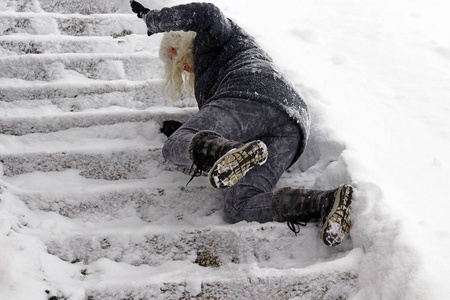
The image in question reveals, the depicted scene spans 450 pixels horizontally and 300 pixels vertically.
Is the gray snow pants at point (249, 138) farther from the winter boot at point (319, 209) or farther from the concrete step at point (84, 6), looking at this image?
the concrete step at point (84, 6)

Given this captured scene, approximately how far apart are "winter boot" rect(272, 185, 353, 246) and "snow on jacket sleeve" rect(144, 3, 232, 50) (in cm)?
80

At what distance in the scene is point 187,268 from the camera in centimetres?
143

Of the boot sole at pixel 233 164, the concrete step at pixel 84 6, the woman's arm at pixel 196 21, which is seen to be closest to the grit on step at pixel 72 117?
the woman's arm at pixel 196 21

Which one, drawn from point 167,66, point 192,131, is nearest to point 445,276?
point 192,131

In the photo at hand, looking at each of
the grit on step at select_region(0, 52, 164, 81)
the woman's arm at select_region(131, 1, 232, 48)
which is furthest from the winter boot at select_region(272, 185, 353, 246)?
the grit on step at select_region(0, 52, 164, 81)

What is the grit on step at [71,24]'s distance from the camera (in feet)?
8.96

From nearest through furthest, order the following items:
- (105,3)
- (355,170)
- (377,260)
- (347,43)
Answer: (377,260)
(355,170)
(105,3)
(347,43)

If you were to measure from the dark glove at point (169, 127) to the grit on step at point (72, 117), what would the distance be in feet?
0.24

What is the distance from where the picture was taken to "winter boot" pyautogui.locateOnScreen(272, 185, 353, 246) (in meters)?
1.40

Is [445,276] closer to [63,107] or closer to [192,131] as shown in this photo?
[192,131]

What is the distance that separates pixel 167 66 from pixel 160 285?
122 centimetres

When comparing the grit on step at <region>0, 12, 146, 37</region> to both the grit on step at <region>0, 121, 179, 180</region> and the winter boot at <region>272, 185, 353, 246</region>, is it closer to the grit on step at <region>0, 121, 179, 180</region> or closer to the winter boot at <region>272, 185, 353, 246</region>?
the grit on step at <region>0, 121, 179, 180</region>

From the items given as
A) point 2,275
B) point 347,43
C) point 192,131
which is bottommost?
point 347,43

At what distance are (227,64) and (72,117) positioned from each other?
0.80 metres
